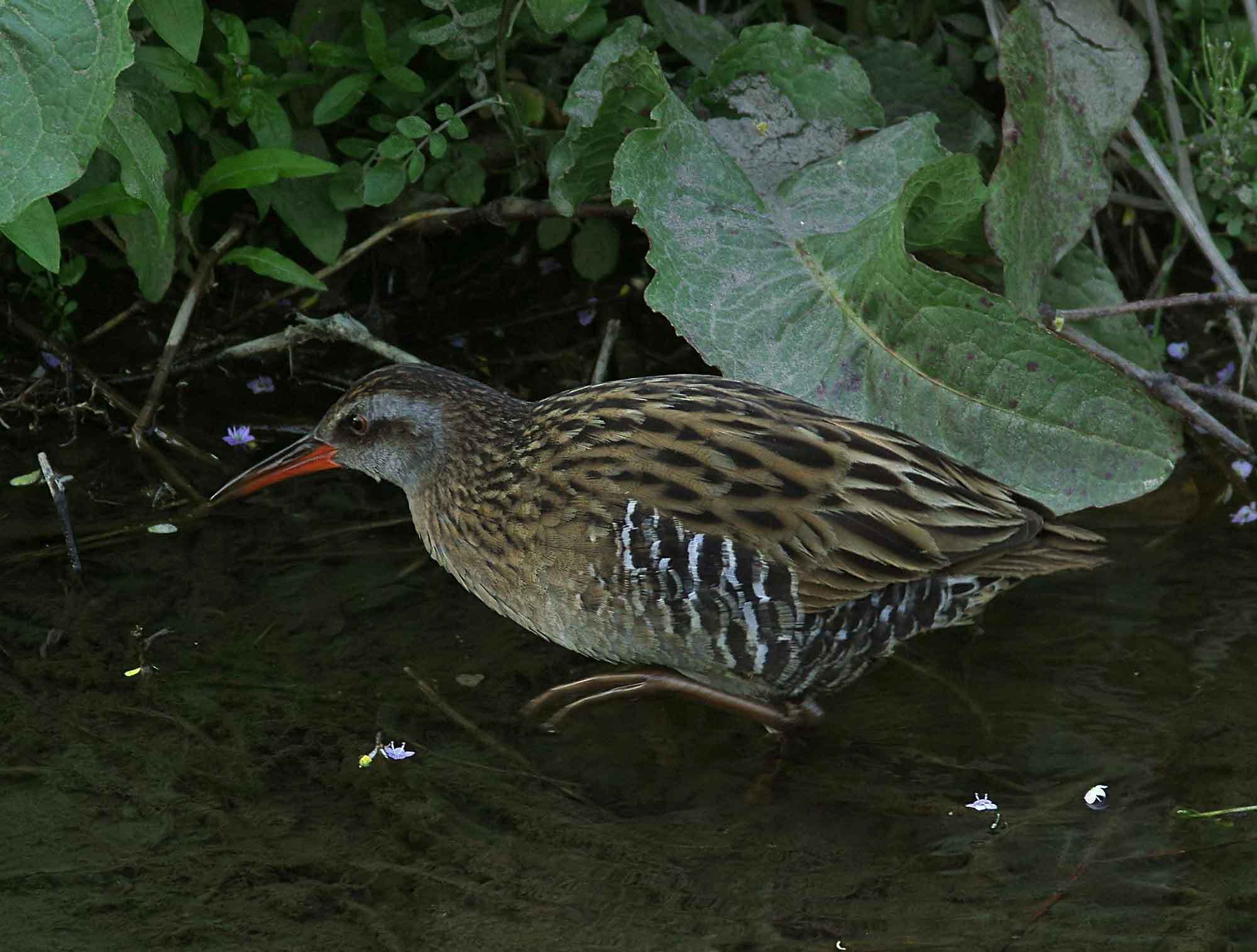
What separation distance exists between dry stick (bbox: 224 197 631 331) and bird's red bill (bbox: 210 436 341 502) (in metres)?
0.65

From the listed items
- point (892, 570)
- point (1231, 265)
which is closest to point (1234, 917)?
point (892, 570)

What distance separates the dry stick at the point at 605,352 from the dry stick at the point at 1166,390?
1.08m

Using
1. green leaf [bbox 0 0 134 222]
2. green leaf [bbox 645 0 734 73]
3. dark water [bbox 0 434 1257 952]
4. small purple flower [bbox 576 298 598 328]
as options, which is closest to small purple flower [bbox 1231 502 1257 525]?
dark water [bbox 0 434 1257 952]

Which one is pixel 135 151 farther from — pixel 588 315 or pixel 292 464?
pixel 588 315

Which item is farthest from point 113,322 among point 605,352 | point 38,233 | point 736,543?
point 736,543

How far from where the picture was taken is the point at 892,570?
118 inches

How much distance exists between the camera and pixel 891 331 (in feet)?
11.2

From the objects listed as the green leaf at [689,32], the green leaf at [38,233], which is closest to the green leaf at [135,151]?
the green leaf at [38,233]

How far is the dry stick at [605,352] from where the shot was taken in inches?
159

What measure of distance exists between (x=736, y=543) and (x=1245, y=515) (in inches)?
57.7

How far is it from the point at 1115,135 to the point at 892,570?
68.9 inches

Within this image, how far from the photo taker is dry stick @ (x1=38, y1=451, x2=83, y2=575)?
3.46 meters

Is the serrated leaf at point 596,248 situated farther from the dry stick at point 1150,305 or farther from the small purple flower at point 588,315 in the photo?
the dry stick at point 1150,305

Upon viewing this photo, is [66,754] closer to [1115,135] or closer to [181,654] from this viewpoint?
[181,654]
